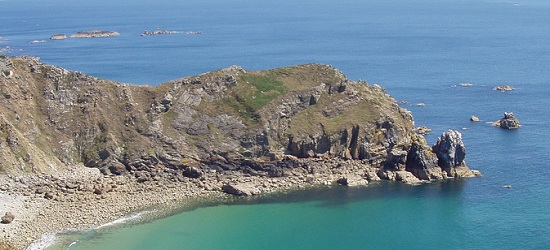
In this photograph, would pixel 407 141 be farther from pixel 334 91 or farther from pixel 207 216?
pixel 207 216

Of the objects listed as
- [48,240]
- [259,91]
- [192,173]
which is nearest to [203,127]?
[192,173]

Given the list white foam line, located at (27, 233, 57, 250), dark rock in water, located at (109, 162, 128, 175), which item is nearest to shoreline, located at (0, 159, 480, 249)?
white foam line, located at (27, 233, 57, 250)

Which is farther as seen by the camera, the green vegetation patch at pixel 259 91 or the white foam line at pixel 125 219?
the green vegetation patch at pixel 259 91

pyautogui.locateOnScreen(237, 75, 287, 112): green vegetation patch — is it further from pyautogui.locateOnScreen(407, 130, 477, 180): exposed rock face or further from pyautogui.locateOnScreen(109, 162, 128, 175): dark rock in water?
pyautogui.locateOnScreen(407, 130, 477, 180): exposed rock face

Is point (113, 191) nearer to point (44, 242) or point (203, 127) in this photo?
point (44, 242)

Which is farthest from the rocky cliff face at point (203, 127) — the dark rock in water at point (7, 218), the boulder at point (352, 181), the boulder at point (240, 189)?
the dark rock in water at point (7, 218)

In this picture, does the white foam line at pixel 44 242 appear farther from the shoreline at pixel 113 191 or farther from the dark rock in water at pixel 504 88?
the dark rock in water at pixel 504 88
